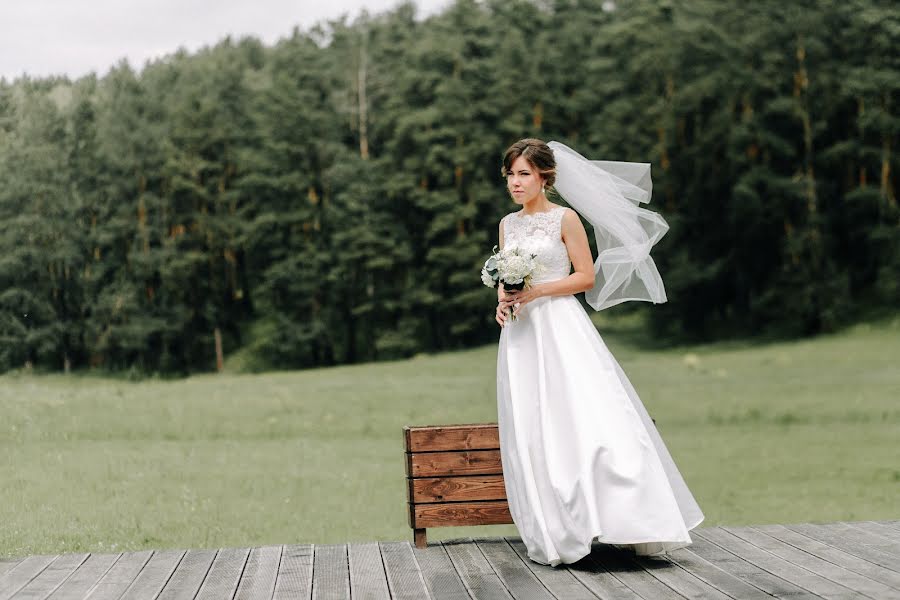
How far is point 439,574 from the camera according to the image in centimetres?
535

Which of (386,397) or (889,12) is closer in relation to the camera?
(386,397)

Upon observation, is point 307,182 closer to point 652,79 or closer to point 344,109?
point 344,109

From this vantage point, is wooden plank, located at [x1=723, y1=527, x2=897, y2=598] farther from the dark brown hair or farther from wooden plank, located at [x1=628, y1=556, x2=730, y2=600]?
the dark brown hair

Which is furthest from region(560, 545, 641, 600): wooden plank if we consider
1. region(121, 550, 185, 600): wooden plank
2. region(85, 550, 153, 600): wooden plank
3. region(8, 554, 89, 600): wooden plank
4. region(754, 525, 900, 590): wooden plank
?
→ region(8, 554, 89, 600): wooden plank

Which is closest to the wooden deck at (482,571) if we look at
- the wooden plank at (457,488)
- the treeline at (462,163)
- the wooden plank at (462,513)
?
the wooden plank at (462,513)

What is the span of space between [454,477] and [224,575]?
4.84ft

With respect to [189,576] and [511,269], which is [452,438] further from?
[189,576]

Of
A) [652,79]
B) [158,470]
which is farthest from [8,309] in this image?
[652,79]

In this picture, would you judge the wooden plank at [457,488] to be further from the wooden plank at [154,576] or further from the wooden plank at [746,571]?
the wooden plank at [154,576]

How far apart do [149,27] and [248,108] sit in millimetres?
9866

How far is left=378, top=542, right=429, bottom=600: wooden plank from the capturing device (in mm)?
4949

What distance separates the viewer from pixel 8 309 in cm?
1752

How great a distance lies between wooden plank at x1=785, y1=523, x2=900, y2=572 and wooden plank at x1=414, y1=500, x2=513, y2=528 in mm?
1858

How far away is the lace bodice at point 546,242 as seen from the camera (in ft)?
19.1
